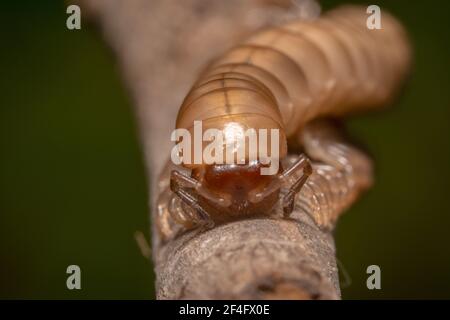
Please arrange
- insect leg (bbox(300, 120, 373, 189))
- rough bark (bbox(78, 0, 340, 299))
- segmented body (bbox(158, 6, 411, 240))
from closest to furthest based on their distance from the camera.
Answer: rough bark (bbox(78, 0, 340, 299)) < segmented body (bbox(158, 6, 411, 240)) < insect leg (bbox(300, 120, 373, 189))

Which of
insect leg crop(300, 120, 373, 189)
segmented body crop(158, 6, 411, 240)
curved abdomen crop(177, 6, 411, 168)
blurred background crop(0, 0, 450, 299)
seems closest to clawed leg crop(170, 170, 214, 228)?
segmented body crop(158, 6, 411, 240)

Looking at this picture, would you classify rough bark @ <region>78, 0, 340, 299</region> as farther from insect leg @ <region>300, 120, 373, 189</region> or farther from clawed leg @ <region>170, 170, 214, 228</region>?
insect leg @ <region>300, 120, 373, 189</region>

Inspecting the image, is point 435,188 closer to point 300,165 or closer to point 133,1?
point 133,1

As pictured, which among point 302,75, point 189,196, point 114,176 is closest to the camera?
point 189,196

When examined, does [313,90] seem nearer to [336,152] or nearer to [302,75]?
[302,75]

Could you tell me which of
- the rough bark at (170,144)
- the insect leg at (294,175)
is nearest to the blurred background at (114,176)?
the rough bark at (170,144)

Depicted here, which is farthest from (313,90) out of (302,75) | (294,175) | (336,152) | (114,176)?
(114,176)

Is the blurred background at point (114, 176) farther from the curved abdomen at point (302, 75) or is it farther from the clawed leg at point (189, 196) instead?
the clawed leg at point (189, 196)
